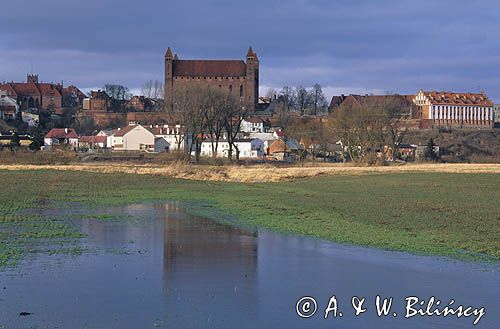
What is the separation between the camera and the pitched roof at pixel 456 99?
174 m

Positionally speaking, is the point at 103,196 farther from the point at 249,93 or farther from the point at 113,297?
the point at 249,93

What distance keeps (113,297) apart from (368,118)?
7935 cm

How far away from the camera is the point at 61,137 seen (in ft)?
468

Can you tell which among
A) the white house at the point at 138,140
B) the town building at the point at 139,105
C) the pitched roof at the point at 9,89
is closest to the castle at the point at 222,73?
the town building at the point at 139,105

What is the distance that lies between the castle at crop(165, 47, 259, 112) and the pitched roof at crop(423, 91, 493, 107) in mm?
41552

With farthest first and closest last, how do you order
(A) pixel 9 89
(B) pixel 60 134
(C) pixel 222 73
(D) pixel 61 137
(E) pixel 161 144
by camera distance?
(C) pixel 222 73 < (A) pixel 9 89 < (B) pixel 60 134 < (D) pixel 61 137 < (E) pixel 161 144

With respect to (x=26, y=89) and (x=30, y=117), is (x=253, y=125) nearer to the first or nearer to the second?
(x=30, y=117)

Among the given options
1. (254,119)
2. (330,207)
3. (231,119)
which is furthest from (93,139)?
(330,207)

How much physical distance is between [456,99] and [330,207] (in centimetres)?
14768

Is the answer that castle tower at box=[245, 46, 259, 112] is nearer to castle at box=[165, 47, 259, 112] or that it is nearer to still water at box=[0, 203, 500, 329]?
castle at box=[165, 47, 259, 112]

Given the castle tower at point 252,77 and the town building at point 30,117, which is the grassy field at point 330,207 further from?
the castle tower at point 252,77

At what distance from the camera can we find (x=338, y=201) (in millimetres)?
39281

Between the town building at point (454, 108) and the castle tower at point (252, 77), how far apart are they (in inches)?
1523

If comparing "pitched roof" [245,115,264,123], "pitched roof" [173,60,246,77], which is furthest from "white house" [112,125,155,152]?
"pitched roof" [173,60,246,77]
